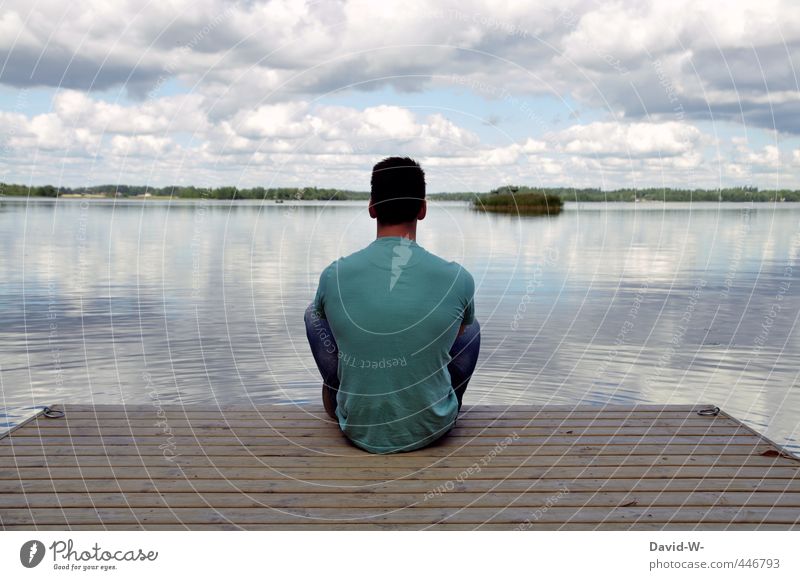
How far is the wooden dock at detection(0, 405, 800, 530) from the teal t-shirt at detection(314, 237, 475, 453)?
471 mm

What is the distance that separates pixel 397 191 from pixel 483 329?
398 inches

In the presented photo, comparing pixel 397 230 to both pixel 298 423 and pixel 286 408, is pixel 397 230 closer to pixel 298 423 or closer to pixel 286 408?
pixel 298 423

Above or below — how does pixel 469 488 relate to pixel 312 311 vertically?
below

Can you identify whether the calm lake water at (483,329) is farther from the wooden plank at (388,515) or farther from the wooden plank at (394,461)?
the wooden plank at (388,515)

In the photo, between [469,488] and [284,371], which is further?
[284,371]

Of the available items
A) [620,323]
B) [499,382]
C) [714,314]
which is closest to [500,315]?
[620,323]

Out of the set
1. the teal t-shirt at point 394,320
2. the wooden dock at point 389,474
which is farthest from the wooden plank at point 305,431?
the teal t-shirt at point 394,320

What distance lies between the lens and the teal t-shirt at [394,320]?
5277mm

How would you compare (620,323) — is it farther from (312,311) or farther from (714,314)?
(312,311)

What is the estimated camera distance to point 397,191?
536cm

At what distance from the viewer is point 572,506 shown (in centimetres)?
484

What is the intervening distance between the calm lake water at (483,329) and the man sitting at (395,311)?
203 centimetres

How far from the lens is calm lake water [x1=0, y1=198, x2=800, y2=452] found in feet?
34.7
